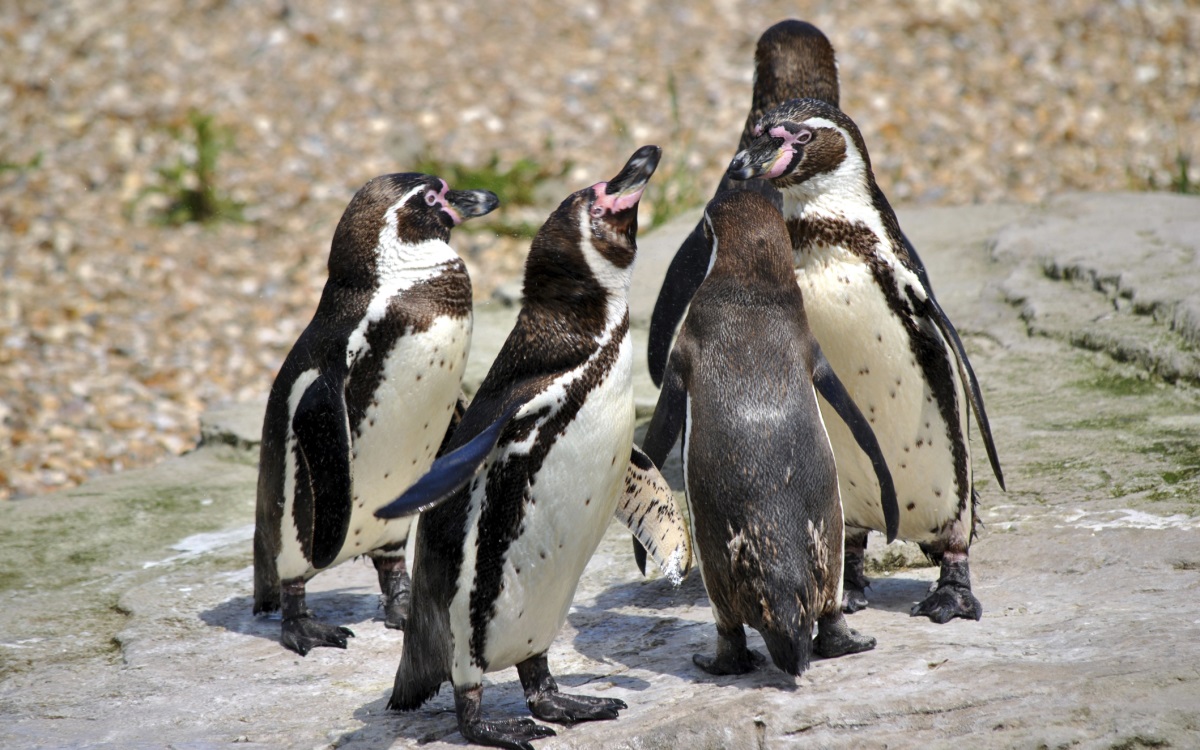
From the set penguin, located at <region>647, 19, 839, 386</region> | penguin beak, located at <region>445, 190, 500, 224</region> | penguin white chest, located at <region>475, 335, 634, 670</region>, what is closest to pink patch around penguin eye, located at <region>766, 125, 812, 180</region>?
penguin white chest, located at <region>475, 335, 634, 670</region>

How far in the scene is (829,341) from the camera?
3.53 metres

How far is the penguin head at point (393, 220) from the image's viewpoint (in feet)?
12.8

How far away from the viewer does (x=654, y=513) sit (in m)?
3.22

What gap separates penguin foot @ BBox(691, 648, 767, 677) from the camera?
3.05 metres

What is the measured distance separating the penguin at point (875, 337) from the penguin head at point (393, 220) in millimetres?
993

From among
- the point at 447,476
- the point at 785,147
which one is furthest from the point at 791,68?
the point at 447,476

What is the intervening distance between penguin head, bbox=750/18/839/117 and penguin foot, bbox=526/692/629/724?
2.82 metres

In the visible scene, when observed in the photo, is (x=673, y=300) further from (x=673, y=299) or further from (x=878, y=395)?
(x=878, y=395)

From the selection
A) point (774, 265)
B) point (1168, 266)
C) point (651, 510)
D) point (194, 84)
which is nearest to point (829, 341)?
point (774, 265)

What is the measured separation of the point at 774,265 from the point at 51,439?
16.3 ft

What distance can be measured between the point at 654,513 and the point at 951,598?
0.83 meters

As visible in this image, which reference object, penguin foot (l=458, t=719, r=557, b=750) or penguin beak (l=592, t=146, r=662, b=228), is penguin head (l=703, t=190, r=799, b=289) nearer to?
penguin beak (l=592, t=146, r=662, b=228)

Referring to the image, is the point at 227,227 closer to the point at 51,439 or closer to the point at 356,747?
the point at 51,439

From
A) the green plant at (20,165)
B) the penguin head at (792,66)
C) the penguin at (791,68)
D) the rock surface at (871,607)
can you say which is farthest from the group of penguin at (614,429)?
the green plant at (20,165)
